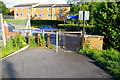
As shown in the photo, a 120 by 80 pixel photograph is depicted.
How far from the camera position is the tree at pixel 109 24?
805 cm

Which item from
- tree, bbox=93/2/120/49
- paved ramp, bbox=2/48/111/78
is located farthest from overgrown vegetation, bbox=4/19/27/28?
tree, bbox=93/2/120/49

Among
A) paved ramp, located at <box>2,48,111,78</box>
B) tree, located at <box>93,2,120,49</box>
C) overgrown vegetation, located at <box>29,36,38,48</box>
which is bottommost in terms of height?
paved ramp, located at <box>2,48,111,78</box>

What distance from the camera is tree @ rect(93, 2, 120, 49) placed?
8.05 metres

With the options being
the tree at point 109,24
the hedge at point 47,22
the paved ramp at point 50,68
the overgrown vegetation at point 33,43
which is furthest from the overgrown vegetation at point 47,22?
the paved ramp at point 50,68

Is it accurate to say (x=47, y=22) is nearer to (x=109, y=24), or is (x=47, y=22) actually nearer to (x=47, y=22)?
(x=47, y=22)

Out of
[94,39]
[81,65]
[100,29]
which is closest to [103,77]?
[81,65]

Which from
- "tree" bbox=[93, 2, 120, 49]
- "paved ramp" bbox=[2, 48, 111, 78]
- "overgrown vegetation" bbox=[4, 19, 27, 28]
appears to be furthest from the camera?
"overgrown vegetation" bbox=[4, 19, 27, 28]

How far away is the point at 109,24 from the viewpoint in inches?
324

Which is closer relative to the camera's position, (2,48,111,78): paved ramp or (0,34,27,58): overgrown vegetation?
Result: (2,48,111,78): paved ramp

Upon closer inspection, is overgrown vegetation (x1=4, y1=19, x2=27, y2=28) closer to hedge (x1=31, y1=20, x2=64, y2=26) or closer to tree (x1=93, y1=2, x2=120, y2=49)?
tree (x1=93, y1=2, x2=120, y2=49)

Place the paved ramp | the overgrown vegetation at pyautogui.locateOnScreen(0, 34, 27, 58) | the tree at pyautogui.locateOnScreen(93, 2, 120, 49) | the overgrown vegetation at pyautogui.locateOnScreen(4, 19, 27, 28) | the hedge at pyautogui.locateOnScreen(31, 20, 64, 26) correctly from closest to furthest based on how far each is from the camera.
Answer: the paved ramp
the overgrown vegetation at pyautogui.locateOnScreen(0, 34, 27, 58)
the tree at pyautogui.locateOnScreen(93, 2, 120, 49)
the overgrown vegetation at pyautogui.locateOnScreen(4, 19, 27, 28)
the hedge at pyautogui.locateOnScreen(31, 20, 64, 26)

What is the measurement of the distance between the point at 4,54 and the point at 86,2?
68.8ft

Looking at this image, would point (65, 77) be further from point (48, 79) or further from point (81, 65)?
point (81, 65)

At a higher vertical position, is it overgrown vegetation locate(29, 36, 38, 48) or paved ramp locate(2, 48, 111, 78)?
overgrown vegetation locate(29, 36, 38, 48)
